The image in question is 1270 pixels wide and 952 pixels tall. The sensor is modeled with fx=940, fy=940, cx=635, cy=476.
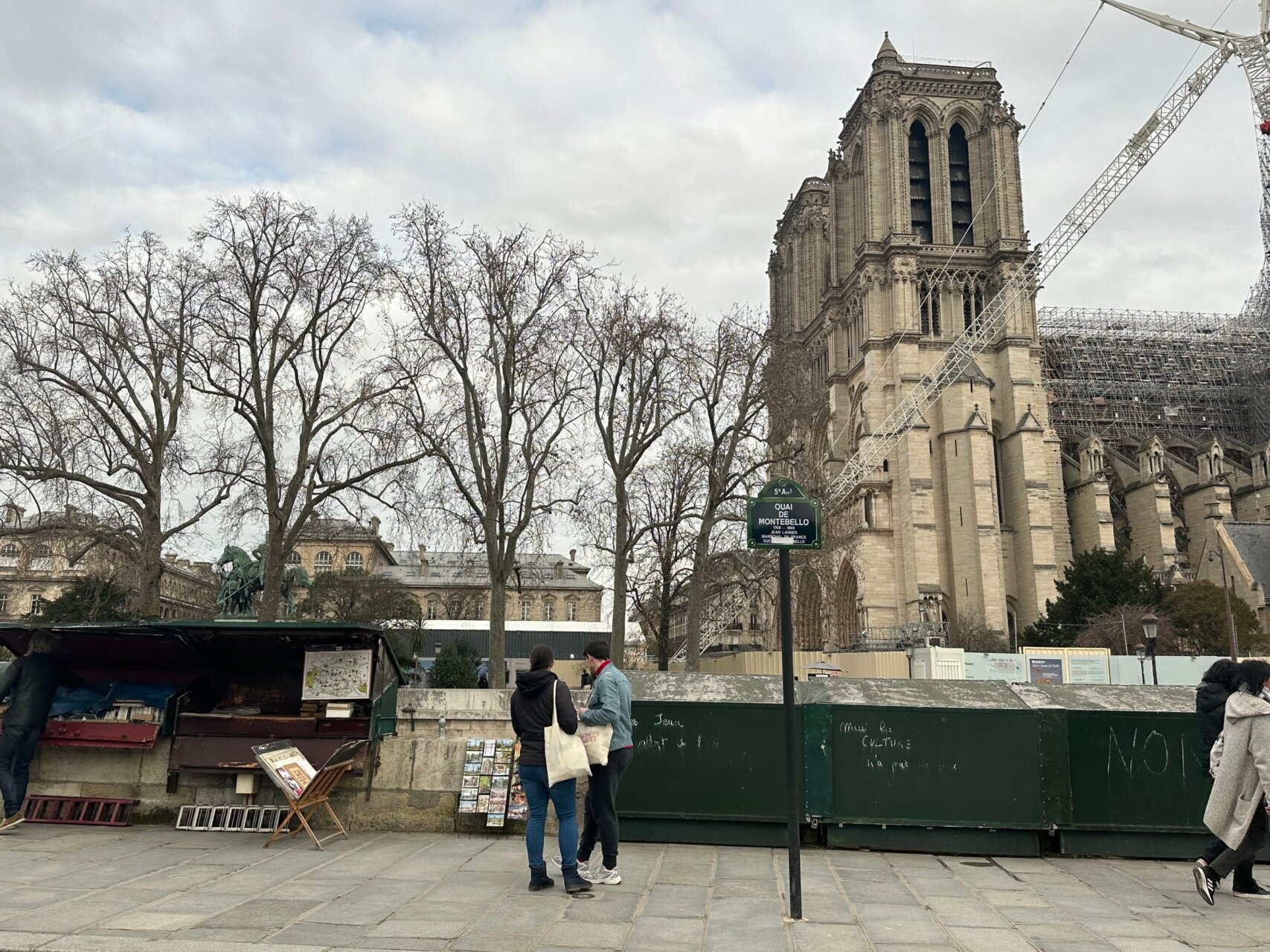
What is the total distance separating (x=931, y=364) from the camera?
55.8 metres

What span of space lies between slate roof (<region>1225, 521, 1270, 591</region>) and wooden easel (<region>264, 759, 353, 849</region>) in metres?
54.0

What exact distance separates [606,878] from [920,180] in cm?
6133

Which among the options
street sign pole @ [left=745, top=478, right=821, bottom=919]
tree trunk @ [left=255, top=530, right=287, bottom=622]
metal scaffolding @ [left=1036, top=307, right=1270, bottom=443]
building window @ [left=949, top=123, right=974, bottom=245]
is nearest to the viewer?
street sign pole @ [left=745, top=478, right=821, bottom=919]

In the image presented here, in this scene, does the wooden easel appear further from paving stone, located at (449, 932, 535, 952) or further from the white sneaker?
paving stone, located at (449, 932, 535, 952)

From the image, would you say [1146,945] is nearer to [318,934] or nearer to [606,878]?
[606,878]

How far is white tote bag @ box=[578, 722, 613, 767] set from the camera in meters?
6.79

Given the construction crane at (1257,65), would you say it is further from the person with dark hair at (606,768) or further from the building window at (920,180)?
the person with dark hair at (606,768)

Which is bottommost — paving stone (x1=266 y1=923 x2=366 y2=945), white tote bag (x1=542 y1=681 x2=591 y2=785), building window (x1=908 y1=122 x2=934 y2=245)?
paving stone (x1=266 y1=923 x2=366 y2=945)

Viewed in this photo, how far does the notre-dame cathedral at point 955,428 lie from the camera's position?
170 ft

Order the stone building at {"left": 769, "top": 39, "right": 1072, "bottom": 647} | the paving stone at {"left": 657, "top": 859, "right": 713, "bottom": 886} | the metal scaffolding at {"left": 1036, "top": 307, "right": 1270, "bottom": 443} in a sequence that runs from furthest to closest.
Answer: the metal scaffolding at {"left": 1036, "top": 307, "right": 1270, "bottom": 443}, the stone building at {"left": 769, "top": 39, "right": 1072, "bottom": 647}, the paving stone at {"left": 657, "top": 859, "right": 713, "bottom": 886}

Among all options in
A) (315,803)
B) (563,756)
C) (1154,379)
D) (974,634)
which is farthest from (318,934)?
(1154,379)

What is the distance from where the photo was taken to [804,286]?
7056cm

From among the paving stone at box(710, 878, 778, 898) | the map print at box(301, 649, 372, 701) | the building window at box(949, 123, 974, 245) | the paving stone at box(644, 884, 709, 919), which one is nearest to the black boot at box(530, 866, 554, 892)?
the paving stone at box(644, 884, 709, 919)

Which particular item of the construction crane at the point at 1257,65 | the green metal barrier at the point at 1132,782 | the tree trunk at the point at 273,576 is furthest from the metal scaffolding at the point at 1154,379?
the green metal barrier at the point at 1132,782
